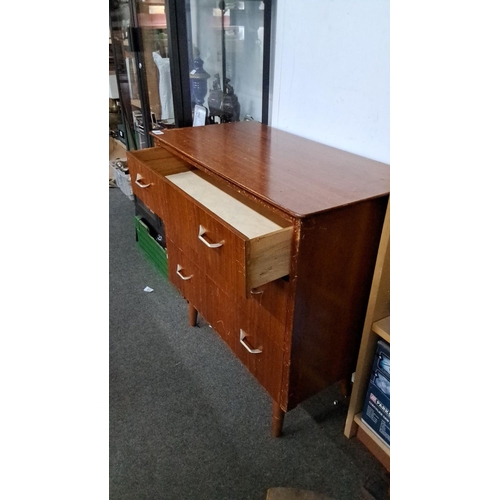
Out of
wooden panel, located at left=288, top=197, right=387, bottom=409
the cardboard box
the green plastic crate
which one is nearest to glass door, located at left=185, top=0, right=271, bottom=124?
the green plastic crate

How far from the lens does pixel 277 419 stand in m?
1.28

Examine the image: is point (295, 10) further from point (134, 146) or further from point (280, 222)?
point (134, 146)

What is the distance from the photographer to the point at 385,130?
3.75 feet

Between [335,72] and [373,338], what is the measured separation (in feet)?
2.75

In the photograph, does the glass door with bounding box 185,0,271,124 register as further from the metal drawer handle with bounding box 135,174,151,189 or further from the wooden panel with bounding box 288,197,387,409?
the wooden panel with bounding box 288,197,387,409

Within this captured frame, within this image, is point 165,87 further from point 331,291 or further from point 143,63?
point 331,291

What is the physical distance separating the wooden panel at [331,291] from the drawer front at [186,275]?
447 millimetres

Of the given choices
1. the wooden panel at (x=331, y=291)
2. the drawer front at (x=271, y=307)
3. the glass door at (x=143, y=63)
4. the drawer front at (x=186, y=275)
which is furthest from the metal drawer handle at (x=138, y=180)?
the glass door at (x=143, y=63)

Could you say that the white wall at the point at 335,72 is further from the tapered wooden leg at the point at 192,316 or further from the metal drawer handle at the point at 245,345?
the tapered wooden leg at the point at 192,316

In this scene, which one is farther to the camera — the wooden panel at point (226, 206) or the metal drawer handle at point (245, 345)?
the metal drawer handle at point (245, 345)

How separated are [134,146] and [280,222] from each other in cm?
196

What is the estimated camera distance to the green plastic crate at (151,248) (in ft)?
6.79

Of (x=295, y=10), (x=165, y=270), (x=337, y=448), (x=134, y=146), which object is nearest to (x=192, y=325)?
(x=165, y=270)

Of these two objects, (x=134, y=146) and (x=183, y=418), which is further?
(x=134, y=146)
